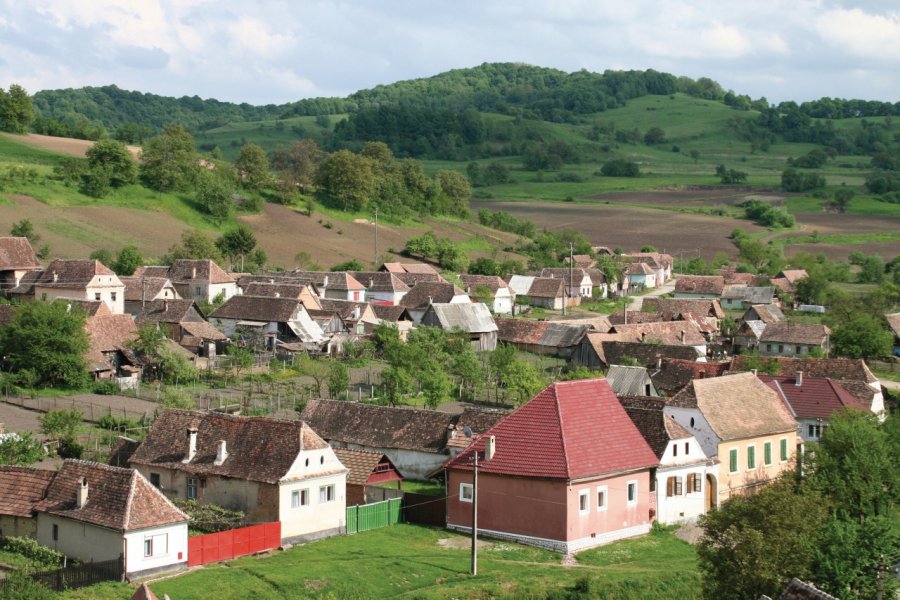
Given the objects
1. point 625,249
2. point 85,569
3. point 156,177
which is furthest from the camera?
point 625,249

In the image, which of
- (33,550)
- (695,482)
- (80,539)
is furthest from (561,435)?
(33,550)

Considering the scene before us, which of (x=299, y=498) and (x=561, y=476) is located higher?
(x=561, y=476)

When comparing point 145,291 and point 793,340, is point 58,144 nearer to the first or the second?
point 145,291

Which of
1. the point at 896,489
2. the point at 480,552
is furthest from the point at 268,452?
the point at 896,489

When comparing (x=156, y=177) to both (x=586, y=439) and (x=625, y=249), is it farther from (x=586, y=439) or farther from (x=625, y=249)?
(x=586, y=439)

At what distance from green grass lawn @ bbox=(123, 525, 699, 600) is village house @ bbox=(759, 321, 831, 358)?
40.0 m

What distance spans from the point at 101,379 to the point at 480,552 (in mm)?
27317

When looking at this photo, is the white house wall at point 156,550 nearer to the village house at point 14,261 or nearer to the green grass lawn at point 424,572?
the green grass lawn at point 424,572

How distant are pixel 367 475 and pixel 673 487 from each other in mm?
9046

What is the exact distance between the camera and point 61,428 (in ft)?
131

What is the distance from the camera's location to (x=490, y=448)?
3366 centimetres

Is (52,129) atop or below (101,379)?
atop

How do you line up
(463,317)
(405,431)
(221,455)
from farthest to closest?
(463,317) < (405,431) < (221,455)

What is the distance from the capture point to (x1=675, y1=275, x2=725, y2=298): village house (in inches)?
3851
